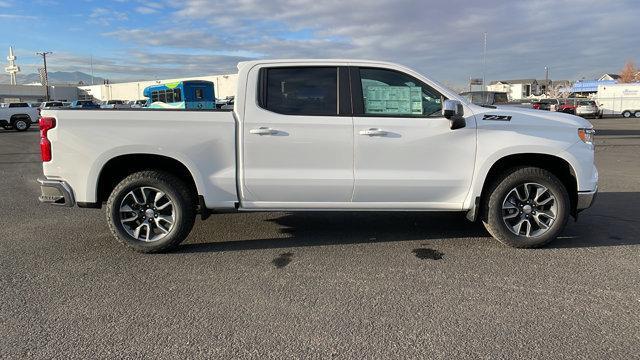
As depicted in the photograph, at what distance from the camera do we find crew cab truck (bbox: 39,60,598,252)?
4.81m

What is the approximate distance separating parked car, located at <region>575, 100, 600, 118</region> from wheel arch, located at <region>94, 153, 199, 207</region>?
43311 mm

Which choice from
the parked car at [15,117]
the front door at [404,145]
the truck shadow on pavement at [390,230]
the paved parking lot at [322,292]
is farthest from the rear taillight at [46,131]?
the parked car at [15,117]

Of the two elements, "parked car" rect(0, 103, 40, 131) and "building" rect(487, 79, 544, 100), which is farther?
"building" rect(487, 79, 544, 100)

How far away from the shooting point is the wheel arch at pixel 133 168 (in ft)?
16.3

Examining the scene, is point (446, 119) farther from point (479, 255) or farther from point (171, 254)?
point (171, 254)

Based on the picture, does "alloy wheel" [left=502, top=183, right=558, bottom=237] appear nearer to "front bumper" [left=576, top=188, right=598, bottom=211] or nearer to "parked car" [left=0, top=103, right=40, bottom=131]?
"front bumper" [left=576, top=188, right=598, bottom=211]

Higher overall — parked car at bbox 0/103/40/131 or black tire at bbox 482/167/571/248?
parked car at bbox 0/103/40/131

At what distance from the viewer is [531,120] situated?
4957mm

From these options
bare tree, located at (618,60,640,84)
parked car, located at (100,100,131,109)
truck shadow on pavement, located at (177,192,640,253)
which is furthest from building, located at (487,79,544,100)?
truck shadow on pavement, located at (177,192,640,253)

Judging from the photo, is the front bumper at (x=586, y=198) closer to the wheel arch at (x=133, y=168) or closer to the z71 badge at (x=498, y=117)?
the z71 badge at (x=498, y=117)

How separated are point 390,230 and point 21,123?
30482 mm

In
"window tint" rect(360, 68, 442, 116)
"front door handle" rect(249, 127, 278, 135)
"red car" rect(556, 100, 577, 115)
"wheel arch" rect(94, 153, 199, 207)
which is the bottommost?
"wheel arch" rect(94, 153, 199, 207)

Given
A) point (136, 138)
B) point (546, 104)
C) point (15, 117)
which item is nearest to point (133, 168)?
point (136, 138)

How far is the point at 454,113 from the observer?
4688 mm
